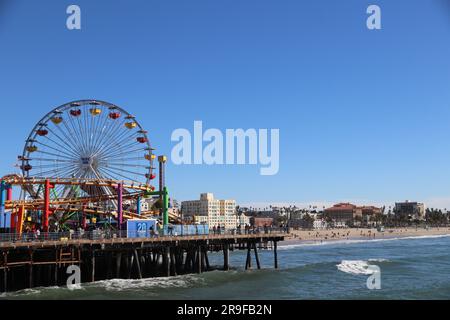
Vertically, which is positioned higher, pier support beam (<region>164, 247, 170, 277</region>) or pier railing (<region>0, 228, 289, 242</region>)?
pier railing (<region>0, 228, 289, 242</region>)

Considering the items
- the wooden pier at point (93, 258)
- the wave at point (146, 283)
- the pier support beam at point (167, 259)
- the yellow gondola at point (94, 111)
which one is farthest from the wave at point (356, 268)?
the yellow gondola at point (94, 111)

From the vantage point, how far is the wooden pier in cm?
3675

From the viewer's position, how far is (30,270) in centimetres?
3597

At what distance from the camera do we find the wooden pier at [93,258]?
121ft

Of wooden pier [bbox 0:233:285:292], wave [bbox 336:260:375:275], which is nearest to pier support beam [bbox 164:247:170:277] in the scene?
wooden pier [bbox 0:233:285:292]

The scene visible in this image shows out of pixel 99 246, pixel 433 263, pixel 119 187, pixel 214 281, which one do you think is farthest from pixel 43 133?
pixel 433 263

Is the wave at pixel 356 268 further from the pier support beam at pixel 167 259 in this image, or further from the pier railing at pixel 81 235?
the pier support beam at pixel 167 259

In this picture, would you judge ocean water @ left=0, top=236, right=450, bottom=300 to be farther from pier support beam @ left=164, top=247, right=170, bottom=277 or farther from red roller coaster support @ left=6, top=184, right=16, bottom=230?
red roller coaster support @ left=6, top=184, right=16, bottom=230

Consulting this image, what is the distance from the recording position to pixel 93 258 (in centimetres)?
3894

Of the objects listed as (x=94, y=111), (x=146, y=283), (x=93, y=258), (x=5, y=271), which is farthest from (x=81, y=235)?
(x=94, y=111)

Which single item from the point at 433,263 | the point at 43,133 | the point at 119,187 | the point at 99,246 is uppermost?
the point at 43,133

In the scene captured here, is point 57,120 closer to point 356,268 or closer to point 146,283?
point 146,283
